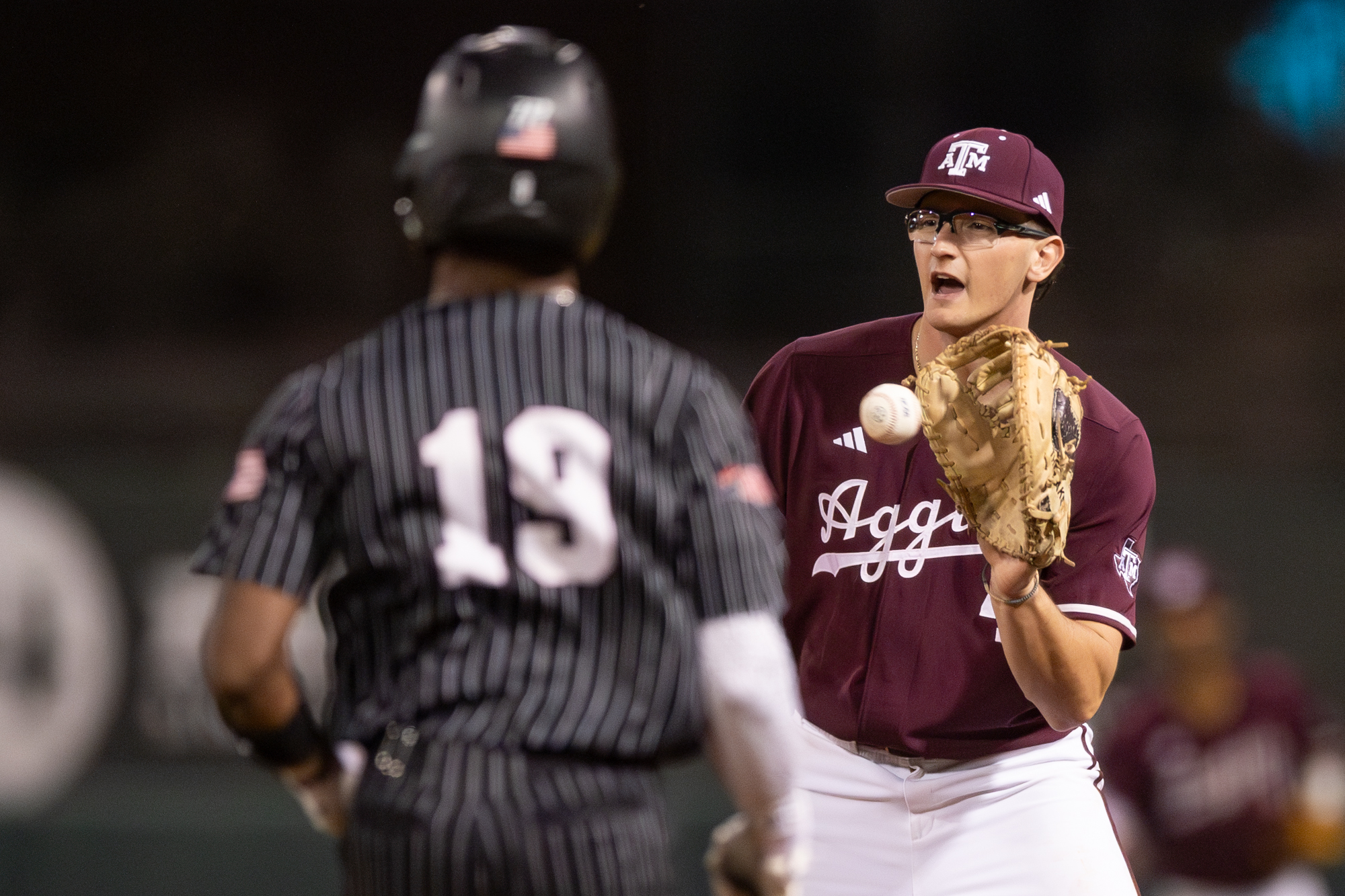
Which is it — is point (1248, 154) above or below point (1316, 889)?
above

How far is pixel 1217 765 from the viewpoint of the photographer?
20.6ft

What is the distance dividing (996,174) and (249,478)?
1.41 m

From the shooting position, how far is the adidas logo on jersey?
2.93m

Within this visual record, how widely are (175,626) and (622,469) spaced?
490 centimetres

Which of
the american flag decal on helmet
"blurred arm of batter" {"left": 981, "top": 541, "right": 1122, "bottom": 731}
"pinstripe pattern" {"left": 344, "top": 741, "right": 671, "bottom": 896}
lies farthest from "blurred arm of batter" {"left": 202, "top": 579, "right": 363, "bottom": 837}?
"blurred arm of batter" {"left": 981, "top": 541, "right": 1122, "bottom": 731}

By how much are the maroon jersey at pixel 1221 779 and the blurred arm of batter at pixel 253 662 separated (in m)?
4.83

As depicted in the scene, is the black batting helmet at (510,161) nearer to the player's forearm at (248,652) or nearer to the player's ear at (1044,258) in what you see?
the player's forearm at (248,652)

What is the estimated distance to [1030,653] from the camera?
2557 millimetres

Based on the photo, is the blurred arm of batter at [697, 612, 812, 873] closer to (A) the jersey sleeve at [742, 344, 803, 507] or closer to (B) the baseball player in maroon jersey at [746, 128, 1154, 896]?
(B) the baseball player in maroon jersey at [746, 128, 1154, 896]

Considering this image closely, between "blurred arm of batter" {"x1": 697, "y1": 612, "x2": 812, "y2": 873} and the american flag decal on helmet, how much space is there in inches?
23.6

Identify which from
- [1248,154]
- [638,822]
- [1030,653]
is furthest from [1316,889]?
[638,822]

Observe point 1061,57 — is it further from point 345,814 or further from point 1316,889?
point 345,814

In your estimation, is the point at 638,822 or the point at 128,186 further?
the point at 128,186

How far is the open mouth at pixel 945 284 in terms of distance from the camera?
9.25ft
